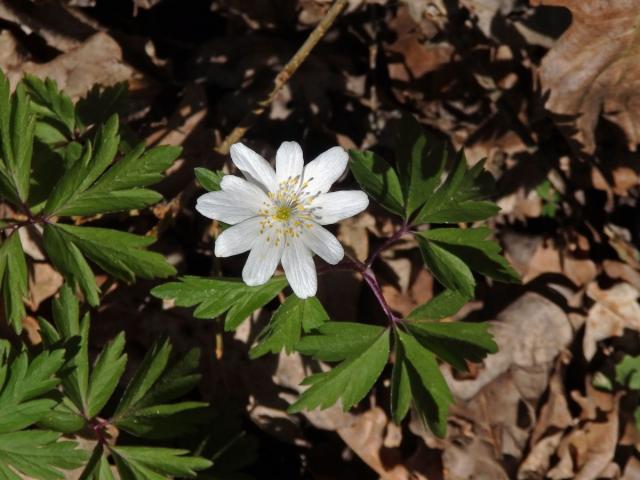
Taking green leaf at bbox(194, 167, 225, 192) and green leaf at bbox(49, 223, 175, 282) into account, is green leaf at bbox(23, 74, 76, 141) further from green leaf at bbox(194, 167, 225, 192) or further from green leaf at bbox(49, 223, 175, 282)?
green leaf at bbox(194, 167, 225, 192)

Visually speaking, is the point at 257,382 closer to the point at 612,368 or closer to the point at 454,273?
the point at 454,273

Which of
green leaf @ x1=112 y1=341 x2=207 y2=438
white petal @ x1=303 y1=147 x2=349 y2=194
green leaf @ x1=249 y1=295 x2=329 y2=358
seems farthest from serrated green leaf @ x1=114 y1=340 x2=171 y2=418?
white petal @ x1=303 y1=147 x2=349 y2=194

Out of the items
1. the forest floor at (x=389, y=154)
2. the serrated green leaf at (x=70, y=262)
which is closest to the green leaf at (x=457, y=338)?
the forest floor at (x=389, y=154)

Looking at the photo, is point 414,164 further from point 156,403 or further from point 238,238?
point 156,403

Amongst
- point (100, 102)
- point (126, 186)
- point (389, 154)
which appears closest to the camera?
point (126, 186)

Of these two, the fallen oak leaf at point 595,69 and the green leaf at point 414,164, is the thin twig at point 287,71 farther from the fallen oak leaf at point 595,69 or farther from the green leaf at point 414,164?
the fallen oak leaf at point 595,69

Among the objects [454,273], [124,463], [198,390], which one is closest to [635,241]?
[454,273]

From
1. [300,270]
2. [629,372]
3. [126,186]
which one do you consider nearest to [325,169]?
[300,270]
